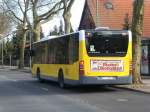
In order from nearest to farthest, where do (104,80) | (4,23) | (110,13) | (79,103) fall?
(79,103) < (104,80) < (110,13) < (4,23)

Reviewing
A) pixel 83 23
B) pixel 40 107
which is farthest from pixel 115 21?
pixel 40 107

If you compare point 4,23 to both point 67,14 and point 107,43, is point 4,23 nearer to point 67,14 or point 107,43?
point 67,14

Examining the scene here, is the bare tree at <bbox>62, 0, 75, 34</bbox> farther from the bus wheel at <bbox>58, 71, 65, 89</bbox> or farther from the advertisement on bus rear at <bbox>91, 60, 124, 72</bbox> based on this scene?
the advertisement on bus rear at <bbox>91, 60, 124, 72</bbox>

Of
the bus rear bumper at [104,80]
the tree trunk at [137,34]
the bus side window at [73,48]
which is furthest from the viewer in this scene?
the tree trunk at [137,34]

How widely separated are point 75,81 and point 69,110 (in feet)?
24.3

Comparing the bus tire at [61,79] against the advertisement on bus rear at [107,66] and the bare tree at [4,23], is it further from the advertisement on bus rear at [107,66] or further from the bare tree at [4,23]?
the bare tree at [4,23]

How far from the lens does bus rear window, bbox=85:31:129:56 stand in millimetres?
22672

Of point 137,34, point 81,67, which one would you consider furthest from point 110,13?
point 81,67

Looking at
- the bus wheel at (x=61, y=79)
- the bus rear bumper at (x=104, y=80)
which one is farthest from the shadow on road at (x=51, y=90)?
the bus rear bumper at (x=104, y=80)

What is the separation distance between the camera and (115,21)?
202ft

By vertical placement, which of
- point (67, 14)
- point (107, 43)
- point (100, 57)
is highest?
point (67, 14)

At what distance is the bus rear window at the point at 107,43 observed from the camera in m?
22.7

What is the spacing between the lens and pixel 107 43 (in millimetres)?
22875

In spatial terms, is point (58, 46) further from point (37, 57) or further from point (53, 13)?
point (53, 13)
